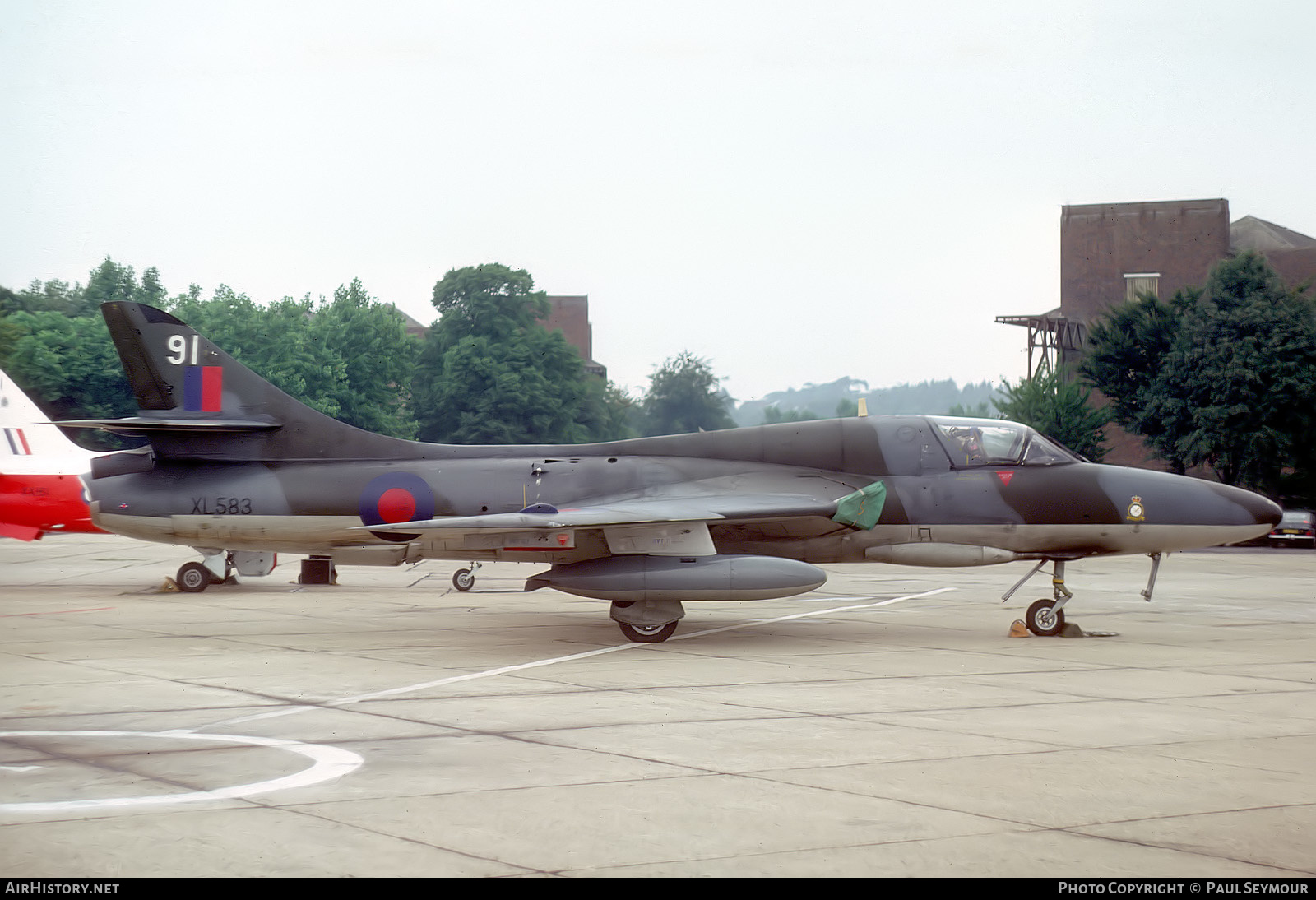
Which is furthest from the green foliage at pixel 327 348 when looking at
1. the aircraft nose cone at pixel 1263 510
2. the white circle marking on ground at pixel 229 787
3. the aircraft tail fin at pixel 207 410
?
the white circle marking on ground at pixel 229 787

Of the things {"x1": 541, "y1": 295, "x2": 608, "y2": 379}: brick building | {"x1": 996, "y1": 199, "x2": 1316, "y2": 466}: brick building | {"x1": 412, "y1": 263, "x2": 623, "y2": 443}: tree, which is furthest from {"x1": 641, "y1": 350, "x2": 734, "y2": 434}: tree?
{"x1": 996, "y1": 199, "x2": 1316, "y2": 466}: brick building

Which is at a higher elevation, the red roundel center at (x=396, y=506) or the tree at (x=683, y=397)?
the tree at (x=683, y=397)

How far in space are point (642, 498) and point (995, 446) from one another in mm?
4661

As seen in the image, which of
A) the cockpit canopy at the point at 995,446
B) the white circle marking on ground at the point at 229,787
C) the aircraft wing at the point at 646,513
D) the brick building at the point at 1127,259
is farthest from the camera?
the brick building at the point at 1127,259

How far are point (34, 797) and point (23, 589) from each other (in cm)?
1791

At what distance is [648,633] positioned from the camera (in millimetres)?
14492

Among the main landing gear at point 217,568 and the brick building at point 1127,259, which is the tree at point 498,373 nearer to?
the brick building at point 1127,259

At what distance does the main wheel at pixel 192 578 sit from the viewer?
2191cm

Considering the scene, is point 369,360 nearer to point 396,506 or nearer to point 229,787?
point 396,506

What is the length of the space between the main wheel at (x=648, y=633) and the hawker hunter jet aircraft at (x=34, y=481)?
42.8 feet

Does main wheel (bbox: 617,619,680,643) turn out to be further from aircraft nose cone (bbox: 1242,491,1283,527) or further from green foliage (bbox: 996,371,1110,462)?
green foliage (bbox: 996,371,1110,462)

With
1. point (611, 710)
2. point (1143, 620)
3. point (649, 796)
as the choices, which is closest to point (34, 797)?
point (649, 796)

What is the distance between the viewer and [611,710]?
31.7ft

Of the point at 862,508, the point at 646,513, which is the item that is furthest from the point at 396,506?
the point at 862,508
